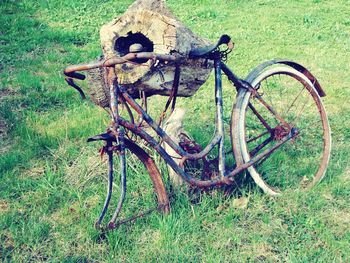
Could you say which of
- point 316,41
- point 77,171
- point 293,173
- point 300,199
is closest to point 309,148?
point 293,173

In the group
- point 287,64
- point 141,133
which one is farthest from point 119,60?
point 287,64

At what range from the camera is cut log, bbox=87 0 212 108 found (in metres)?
3.65

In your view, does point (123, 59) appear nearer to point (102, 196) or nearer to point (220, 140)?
point (220, 140)

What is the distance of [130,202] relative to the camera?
410 centimetres

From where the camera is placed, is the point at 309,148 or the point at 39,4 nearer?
the point at 309,148

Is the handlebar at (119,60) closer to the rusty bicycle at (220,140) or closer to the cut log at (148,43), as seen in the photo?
the rusty bicycle at (220,140)

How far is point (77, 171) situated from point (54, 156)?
41cm

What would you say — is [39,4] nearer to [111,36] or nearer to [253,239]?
[111,36]

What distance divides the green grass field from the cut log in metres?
0.80

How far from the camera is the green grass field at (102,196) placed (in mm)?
3664

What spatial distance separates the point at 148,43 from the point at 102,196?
132 centimetres

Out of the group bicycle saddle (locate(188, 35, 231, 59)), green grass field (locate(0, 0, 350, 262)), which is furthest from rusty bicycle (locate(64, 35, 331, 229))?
green grass field (locate(0, 0, 350, 262))

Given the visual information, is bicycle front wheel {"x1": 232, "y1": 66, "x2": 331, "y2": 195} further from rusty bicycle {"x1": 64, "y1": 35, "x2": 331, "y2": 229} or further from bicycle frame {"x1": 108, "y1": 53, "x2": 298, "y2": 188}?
bicycle frame {"x1": 108, "y1": 53, "x2": 298, "y2": 188}

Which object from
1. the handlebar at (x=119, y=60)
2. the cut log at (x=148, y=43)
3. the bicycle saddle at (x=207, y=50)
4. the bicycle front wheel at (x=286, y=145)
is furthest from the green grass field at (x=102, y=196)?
the handlebar at (x=119, y=60)
